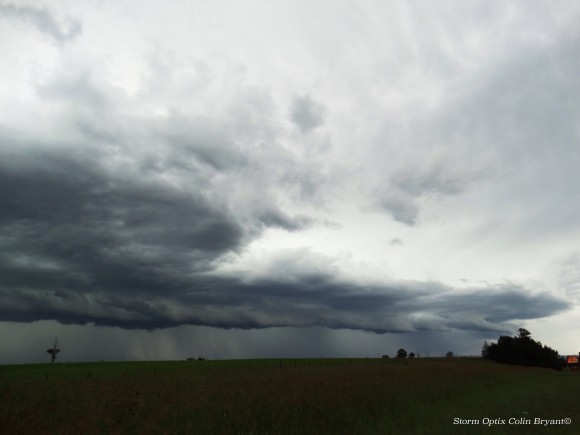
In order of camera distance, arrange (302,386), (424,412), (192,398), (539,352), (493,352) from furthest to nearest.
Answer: (493,352) → (539,352) → (302,386) → (192,398) → (424,412)

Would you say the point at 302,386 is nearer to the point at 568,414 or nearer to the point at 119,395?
the point at 119,395

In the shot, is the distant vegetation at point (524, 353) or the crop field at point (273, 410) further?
the distant vegetation at point (524, 353)

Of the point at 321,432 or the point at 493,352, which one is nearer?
the point at 321,432

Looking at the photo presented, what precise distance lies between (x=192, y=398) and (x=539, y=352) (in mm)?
138197

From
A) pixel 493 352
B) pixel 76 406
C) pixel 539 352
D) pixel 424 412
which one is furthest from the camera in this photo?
pixel 493 352

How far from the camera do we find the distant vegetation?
130750 millimetres

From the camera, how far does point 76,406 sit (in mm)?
28828

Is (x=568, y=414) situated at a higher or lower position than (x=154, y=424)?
higher

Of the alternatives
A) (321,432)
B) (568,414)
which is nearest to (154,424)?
(321,432)

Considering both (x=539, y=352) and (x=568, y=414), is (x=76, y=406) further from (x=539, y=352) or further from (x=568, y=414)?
(x=539, y=352)

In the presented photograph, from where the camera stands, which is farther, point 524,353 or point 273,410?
point 524,353

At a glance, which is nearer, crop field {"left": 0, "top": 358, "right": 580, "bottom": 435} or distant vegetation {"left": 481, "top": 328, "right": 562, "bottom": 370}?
crop field {"left": 0, "top": 358, "right": 580, "bottom": 435}

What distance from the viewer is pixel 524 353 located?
133 m

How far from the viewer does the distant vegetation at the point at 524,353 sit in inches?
5148
